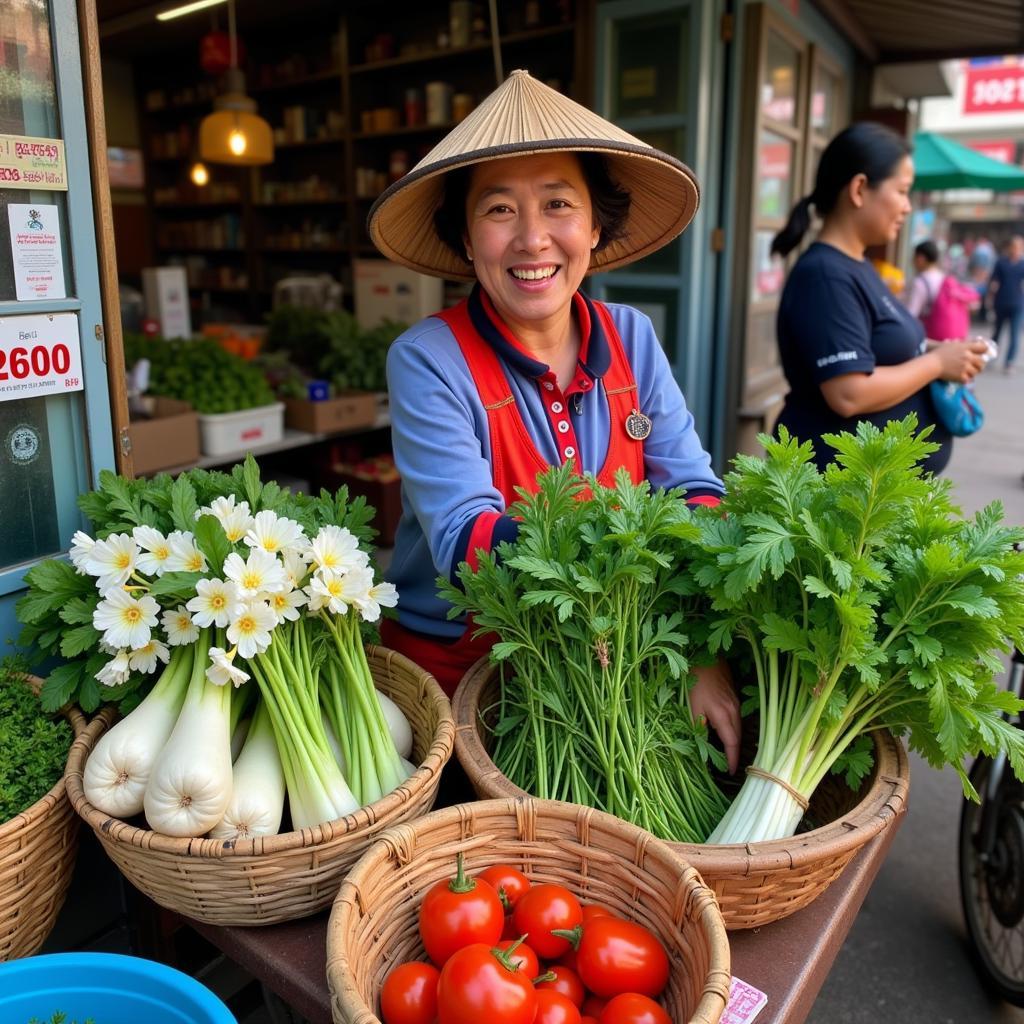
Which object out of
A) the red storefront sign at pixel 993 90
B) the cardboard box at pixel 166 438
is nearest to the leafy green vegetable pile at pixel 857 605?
the cardboard box at pixel 166 438

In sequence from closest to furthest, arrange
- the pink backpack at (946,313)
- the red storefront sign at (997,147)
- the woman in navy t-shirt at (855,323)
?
1. the woman in navy t-shirt at (855,323)
2. the pink backpack at (946,313)
3. the red storefront sign at (997,147)

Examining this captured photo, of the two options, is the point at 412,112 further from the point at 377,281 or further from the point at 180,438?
the point at 180,438

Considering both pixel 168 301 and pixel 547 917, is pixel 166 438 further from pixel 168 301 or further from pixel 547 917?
pixel 547 917

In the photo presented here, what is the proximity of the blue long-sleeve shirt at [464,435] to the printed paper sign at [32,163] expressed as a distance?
626 mm

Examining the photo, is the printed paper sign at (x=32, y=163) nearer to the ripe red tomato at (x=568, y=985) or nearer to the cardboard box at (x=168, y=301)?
the ripe red tomato at (x=568, y=985)

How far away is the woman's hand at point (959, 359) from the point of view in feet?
8.78

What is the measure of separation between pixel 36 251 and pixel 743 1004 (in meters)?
1.56

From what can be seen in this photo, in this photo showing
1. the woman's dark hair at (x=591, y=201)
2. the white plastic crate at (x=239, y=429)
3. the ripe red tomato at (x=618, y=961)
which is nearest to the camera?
the ripe red tomato at (x=618, y=961)

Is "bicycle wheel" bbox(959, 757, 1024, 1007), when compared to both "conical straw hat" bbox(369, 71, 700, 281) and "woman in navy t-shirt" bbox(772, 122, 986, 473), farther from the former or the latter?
"conical straw hat" bbox(369, 71, 700, 281)

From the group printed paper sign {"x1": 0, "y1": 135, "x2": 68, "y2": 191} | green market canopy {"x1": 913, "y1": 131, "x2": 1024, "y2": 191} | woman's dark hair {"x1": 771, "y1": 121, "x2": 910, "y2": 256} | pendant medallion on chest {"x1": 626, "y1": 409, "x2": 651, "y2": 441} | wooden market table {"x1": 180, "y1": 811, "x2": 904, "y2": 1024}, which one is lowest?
wooden market table {"x1": 180, "y1": 811, "x2": 904, "y2": 1024}

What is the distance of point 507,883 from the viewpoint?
3.64 feet

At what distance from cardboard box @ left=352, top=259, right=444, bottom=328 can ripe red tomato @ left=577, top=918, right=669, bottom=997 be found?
17.9 ft

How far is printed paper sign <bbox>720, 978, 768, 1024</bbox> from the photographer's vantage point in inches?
41.8

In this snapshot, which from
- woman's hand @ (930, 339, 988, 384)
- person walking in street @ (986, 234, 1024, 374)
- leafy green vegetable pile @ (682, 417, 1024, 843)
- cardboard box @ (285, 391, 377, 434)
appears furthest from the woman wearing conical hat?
person walking in street @ (986, 234, 1024, 374)
